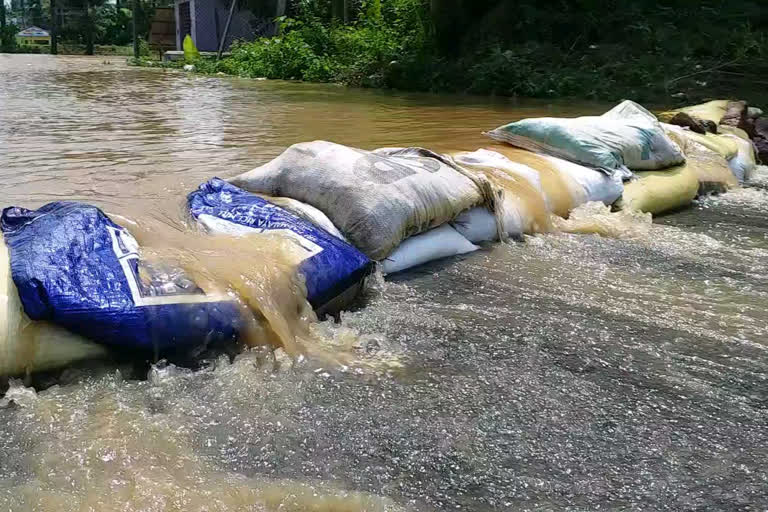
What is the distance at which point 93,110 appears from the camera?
7.65 meters

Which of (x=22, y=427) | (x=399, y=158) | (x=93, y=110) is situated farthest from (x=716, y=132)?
(x=93, y=110)

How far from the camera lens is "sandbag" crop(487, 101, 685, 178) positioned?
3988 mm

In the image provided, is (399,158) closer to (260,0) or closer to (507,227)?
(507,227)

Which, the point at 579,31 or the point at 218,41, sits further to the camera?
the point at 218,41

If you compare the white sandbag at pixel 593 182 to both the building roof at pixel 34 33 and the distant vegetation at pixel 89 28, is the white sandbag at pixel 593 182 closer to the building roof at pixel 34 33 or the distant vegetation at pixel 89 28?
the distant vegetation at pixel 89 28

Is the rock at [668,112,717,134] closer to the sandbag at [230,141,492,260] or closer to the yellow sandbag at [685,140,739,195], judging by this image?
the yellow sandbag at [685,140,739,195]

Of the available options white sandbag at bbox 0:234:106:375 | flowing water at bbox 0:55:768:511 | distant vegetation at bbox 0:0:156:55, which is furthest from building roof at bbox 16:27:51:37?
white sandbag at bbox 0:234:106:375

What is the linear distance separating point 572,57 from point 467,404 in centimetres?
1006

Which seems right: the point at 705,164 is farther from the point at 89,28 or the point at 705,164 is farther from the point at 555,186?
the point at 89,28

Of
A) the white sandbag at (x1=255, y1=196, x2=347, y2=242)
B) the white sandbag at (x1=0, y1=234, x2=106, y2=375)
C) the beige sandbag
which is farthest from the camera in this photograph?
the beige sandbag

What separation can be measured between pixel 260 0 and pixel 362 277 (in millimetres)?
20544

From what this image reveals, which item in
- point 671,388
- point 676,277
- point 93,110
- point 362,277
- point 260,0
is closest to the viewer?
point 671,388

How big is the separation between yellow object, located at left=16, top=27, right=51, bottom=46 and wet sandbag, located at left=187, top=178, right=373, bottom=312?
39982 mm

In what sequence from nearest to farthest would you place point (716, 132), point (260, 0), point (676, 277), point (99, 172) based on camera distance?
point (676, 277)
point (99, 172)
point (716, 132)
point (260, 0)
